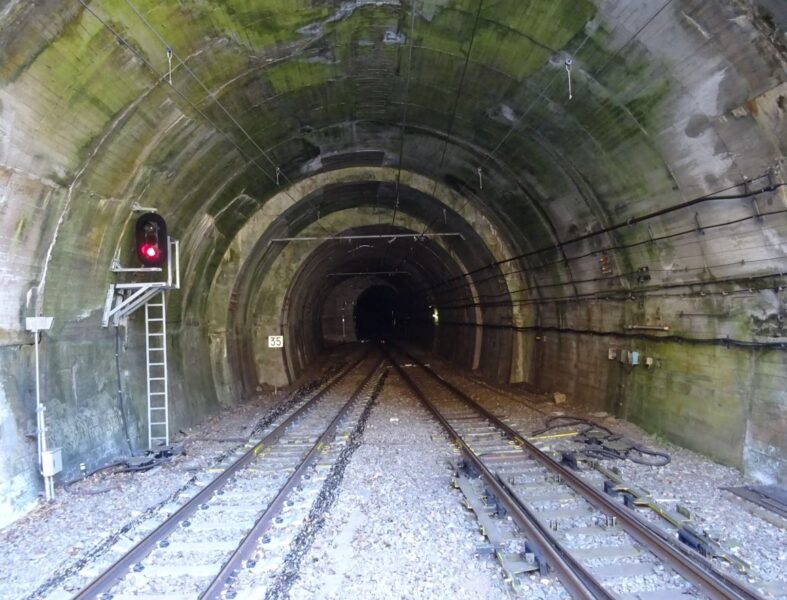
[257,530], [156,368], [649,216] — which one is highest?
[649,216]

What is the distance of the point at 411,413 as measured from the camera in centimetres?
1133

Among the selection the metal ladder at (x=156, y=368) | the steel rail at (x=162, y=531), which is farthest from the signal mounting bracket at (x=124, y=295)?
the steel rail at (x=162, y=531)

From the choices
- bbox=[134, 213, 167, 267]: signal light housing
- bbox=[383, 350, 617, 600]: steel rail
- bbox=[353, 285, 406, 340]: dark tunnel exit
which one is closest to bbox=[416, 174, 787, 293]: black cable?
bbox=[383, 350, 617, 600]: steel rail

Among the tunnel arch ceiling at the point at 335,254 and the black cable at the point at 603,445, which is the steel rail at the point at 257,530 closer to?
the black cable at the point at 603,445

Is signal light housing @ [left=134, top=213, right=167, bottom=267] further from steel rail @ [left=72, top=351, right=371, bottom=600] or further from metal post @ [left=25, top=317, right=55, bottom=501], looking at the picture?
steel rail @ [left=72, top=351, right=371, bottom=600]

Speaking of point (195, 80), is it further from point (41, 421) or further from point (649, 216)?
point (649, 216)

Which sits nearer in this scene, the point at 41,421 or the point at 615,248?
the point at 41,421

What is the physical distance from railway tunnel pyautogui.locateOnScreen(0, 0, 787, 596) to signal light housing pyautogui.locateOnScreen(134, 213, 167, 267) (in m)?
0.23

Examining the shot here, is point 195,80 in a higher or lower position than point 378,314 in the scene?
higher

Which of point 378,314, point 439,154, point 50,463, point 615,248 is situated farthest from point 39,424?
point 378,314

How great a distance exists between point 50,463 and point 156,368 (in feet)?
10.7

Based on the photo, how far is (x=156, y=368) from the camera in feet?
29.7

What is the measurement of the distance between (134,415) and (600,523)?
6371 millimetres

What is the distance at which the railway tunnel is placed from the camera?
17.4ft
